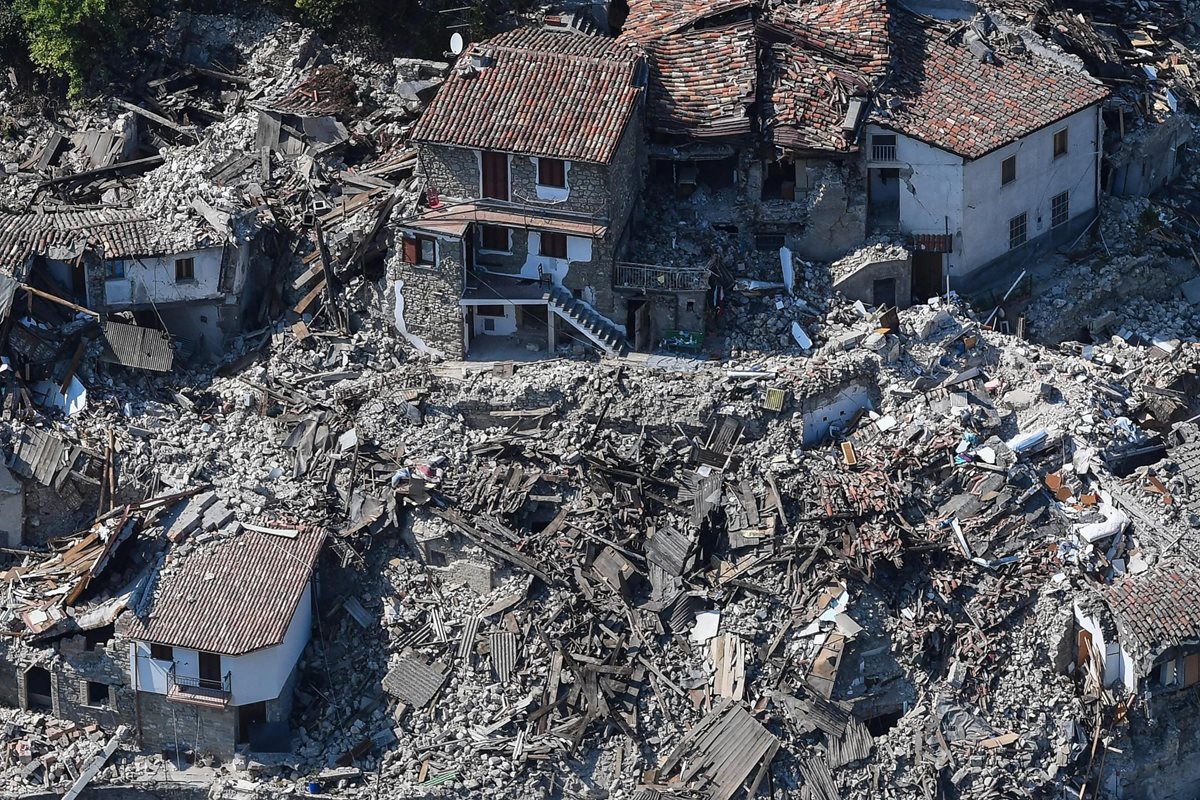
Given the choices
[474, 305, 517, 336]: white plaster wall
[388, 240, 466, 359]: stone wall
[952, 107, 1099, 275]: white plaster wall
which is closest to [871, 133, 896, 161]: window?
[952, 107, 1099, 275]: white plaster wall

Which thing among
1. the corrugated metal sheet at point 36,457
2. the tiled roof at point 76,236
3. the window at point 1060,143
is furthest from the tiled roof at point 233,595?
the window at point 1060,143

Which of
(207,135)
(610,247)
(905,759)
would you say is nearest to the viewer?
(905,759)

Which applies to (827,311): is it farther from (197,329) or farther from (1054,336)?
(197,329)

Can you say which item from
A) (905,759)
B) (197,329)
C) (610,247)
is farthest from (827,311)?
(197,329)

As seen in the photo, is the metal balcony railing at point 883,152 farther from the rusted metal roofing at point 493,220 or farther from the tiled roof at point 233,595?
the tiled roof at point 233,595

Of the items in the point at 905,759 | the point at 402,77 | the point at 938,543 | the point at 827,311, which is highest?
the point at 402,77
